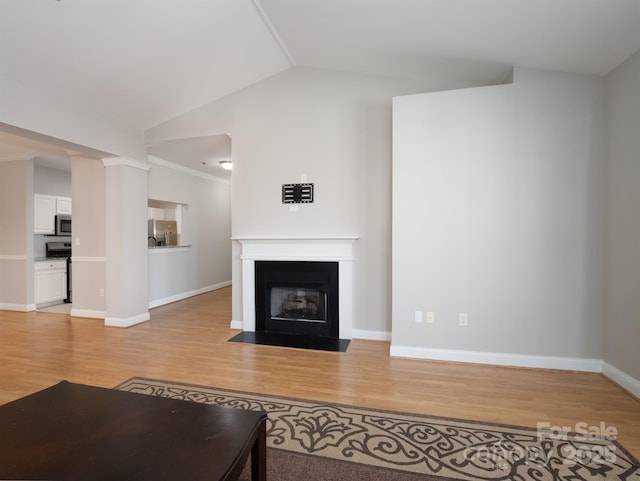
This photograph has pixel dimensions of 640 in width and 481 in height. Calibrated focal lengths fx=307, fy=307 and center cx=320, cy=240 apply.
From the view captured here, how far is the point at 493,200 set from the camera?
9.77 ft

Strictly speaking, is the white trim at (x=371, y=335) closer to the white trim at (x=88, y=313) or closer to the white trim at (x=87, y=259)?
the white trim at (x=88, y=313)

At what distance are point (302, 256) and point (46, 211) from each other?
538cm

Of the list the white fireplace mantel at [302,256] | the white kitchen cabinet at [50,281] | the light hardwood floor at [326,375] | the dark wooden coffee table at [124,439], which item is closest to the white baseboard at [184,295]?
the light hardwood floor at [326,375]

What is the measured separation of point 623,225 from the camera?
257 centimetres

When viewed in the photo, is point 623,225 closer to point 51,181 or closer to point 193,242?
point 193,242

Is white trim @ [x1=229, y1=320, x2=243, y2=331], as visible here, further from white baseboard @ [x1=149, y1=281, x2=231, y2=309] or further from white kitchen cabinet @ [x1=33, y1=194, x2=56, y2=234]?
white kitchen cabinet @ [x1=33, y1=194, x2=56, y2=234]

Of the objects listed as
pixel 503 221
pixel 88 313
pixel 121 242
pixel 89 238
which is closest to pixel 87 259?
pixel 89 238

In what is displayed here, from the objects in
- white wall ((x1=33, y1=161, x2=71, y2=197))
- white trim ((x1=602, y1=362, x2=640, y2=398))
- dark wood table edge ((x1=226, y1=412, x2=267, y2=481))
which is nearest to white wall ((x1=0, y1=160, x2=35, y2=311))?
white wall ((x1=33, y1=161, x2=71, y2=197))

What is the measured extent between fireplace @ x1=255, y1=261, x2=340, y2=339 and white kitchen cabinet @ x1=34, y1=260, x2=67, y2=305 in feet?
14.3

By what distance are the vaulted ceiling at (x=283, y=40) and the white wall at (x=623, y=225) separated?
0.30m

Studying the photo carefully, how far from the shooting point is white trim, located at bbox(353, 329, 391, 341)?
3.67 meters

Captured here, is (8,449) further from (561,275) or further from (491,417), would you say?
(561,275)

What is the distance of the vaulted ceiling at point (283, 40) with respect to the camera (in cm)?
234

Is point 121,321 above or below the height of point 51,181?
below
